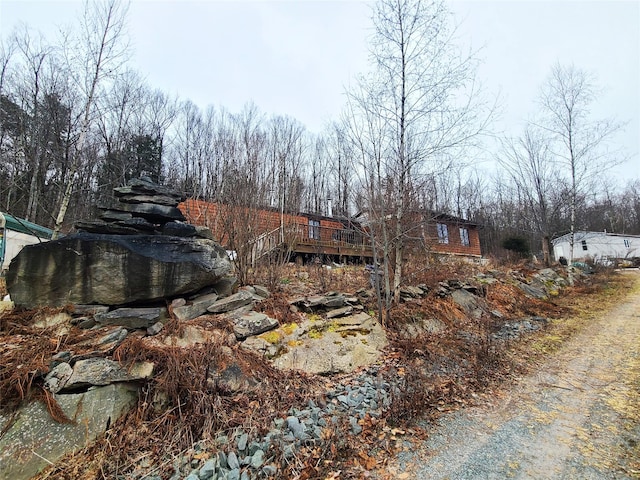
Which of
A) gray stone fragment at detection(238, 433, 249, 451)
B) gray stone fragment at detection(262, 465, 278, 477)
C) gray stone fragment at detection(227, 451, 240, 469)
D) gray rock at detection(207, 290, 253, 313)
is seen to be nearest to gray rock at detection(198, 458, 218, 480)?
gray stone fragment at detection(227, 451, 240, 469)

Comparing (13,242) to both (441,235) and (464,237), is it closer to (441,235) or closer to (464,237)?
(441,235)

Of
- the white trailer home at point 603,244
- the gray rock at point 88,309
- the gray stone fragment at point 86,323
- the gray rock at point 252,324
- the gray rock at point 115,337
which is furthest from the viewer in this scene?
the white trailer home at point 603,244

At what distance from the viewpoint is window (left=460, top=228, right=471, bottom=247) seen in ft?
65.8

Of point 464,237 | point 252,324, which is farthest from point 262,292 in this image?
point 464,237

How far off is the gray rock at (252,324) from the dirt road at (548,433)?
2546mm

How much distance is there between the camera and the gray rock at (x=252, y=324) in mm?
4184

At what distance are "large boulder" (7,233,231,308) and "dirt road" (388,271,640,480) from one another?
13.0 ft

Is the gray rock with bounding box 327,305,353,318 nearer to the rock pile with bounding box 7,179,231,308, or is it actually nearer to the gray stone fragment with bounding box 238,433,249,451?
the rock pile with bounding box 7,179,231,308

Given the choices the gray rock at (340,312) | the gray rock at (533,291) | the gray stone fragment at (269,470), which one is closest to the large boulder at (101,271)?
the gray rock at (340,312)

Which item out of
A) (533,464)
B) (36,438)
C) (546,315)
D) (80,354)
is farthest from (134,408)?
(546,315)

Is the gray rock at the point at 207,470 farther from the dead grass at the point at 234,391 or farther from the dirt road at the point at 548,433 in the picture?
the dirt road at the point at 548,433

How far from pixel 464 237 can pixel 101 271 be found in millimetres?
21441

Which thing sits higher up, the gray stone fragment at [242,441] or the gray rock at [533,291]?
the gray rock at [533,291]

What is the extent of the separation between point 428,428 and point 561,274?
13.8m
